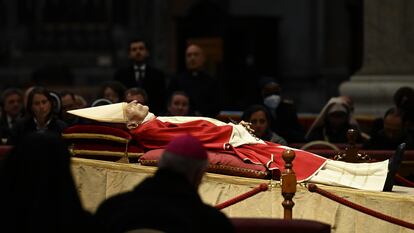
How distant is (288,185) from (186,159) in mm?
3400

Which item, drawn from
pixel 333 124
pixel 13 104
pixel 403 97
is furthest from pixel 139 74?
pixel 403 97

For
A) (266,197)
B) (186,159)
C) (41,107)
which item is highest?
(186,159)

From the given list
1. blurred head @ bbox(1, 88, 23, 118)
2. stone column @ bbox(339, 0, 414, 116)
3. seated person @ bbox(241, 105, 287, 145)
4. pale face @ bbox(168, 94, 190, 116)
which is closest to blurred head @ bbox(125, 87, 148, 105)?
pale face @ bbox(168, 94, 190, 116)

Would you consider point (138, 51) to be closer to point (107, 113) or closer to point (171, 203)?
point (107, 113)

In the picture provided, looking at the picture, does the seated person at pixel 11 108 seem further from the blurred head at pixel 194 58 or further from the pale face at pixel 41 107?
the pale face at pixel 41 107

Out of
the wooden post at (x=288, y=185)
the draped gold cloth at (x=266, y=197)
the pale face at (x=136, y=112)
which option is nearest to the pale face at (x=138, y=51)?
the pale face at (x=136, y=112)

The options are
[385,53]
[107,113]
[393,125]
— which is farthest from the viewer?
[385,53]

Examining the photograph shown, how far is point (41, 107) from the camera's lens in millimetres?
12656

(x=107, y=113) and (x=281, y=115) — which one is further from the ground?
(x=107, y=113)

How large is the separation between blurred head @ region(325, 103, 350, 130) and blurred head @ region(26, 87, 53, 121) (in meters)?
3.44

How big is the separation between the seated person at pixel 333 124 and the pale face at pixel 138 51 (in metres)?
1.94

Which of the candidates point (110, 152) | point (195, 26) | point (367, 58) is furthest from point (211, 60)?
point (110, 152)

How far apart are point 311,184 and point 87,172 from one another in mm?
1914

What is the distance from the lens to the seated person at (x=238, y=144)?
36.6 ft
